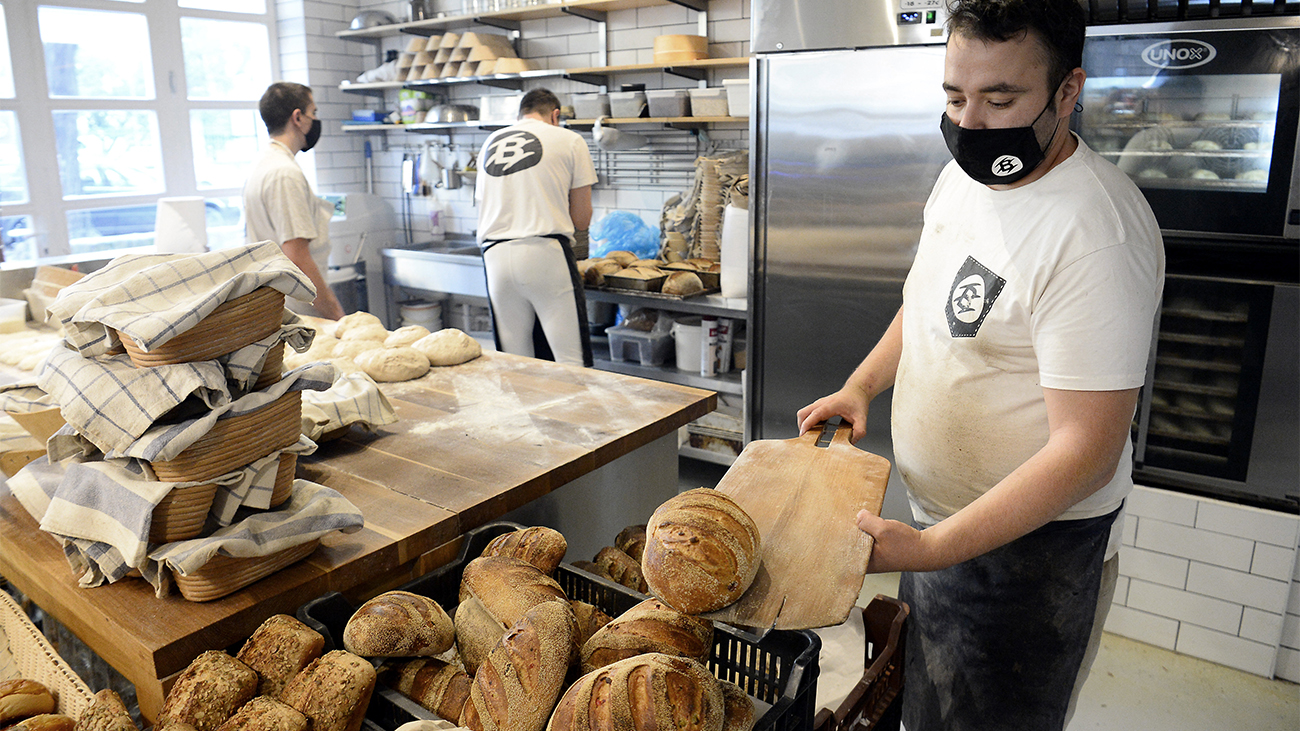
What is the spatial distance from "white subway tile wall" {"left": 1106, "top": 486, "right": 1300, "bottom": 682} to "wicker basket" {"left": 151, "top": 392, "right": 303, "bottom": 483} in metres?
2.49

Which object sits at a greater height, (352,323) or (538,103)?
(538,103)

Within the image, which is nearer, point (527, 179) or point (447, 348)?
point (447, 348)

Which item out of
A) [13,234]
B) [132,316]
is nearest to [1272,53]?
[132,316]

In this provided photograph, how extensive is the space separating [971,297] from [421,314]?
485 cm

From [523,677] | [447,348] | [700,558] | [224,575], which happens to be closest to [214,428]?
[224,575]

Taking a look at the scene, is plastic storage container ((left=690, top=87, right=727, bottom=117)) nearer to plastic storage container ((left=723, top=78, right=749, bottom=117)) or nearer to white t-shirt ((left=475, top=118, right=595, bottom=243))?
plastic storage container ((left=723, top=78, right=749, bottom=117))

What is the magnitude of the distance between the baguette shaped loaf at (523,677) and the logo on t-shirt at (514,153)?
299 centimetres

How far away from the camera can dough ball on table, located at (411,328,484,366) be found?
2381mm

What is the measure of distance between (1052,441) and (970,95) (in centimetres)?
52

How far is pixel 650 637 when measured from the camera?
1.02m

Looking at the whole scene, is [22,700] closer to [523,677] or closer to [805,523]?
[523,677]

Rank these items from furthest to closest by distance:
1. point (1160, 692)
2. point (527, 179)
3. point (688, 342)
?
1. point (688, 342)
2. point (527, 179)
3. point (1160, 692)

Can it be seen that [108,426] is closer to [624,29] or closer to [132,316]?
[132,316]

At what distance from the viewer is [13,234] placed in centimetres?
486
